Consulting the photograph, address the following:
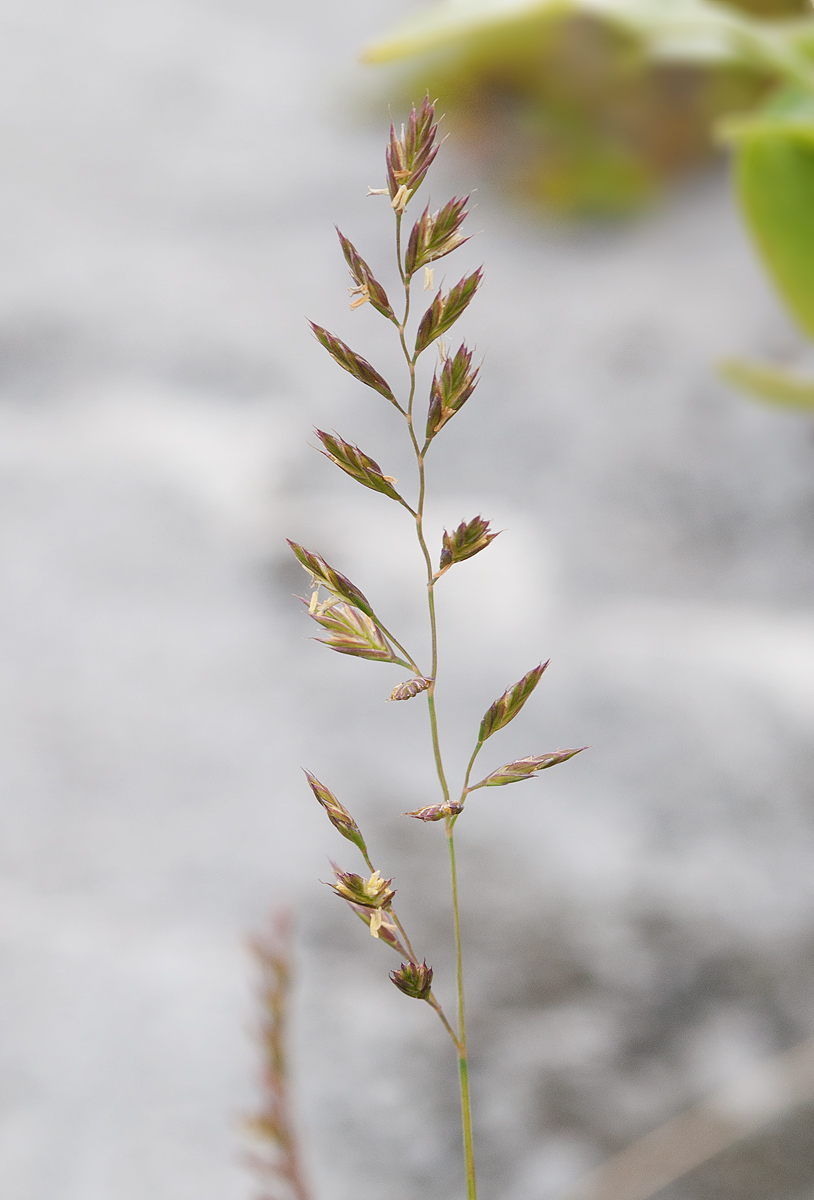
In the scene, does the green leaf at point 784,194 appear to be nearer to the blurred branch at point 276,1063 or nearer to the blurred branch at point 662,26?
the blurred branch at point 662,26

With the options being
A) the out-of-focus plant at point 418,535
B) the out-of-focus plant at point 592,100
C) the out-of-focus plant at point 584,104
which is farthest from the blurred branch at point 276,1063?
the out-of-focus plant at point 584,104

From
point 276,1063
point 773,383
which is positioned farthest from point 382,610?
point 276,1063

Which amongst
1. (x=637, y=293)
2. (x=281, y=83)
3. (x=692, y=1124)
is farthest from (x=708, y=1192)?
(x=281, y=83)

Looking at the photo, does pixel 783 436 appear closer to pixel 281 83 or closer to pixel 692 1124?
pixel 692 1124

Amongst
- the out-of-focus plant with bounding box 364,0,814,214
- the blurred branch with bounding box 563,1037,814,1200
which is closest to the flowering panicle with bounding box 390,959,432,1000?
the blurred branch with bounding box 563,1037,814,1200

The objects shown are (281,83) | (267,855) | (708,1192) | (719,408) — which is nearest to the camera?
(708,1192)

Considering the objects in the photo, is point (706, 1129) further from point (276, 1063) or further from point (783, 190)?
point (783, 190)
